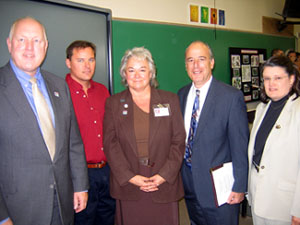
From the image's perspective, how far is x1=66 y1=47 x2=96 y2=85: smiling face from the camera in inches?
80.3

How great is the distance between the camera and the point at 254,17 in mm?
4957

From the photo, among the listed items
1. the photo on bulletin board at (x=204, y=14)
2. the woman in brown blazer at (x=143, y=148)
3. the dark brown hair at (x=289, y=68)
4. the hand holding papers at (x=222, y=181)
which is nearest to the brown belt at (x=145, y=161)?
the woman in brown blazer at (x=143, y=148)

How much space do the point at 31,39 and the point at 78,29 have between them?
124 centimetres

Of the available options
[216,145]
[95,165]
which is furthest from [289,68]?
[95,165]

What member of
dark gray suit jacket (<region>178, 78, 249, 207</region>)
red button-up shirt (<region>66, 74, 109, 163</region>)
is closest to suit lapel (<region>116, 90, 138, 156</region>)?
red button-up shirt (<region>66, 74, 109, 163</region>)

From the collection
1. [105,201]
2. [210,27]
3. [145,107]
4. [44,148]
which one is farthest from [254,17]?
[44,148]

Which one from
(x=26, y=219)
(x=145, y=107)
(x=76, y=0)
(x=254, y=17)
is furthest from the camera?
(x=254, y=17)

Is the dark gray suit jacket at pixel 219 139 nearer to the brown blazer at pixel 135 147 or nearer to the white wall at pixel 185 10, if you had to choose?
the brown blazer at pixel 135 147

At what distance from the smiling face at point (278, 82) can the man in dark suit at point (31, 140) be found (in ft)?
4.63

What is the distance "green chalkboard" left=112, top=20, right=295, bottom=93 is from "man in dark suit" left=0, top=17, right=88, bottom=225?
1534 millimetres

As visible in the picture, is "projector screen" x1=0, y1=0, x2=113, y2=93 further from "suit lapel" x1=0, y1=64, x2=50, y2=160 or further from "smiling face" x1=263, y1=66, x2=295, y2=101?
"smiling face" x1=263, y1=66, x2=295, y2=101

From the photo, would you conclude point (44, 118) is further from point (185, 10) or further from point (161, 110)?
point (185, 10)

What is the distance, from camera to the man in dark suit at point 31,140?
129 cm

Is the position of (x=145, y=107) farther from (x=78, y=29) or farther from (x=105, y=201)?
(x=78, y=29)
